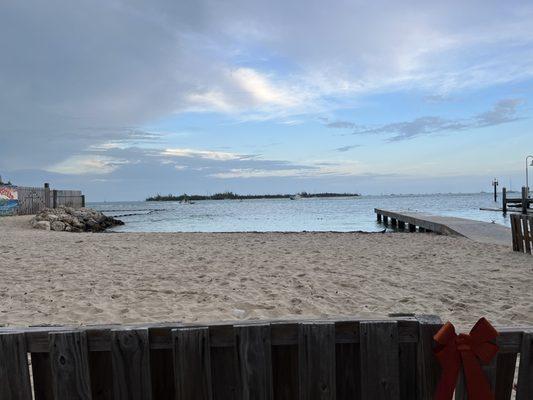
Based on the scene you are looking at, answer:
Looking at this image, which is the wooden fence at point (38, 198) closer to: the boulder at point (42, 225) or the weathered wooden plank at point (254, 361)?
the boulder at point (42, 225)

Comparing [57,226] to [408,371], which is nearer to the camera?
[408,371]

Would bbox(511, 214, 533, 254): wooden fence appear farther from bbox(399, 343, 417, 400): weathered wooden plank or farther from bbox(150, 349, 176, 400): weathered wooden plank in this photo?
bbox(150, 349, 176, 400): weathered wooden plank

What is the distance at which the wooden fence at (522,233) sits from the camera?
38.8 feet

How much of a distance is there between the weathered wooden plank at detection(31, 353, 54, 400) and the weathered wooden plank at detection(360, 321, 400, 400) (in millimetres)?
1517

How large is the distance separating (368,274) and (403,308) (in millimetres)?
2772

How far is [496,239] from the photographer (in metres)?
15.4

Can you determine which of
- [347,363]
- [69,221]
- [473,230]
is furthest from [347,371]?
[69,221]

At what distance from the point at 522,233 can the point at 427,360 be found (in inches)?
453

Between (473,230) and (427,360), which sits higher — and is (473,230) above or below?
below

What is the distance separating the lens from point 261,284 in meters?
8.27

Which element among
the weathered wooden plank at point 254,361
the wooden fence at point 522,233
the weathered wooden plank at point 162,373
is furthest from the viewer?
the wooden fence at point 522,233

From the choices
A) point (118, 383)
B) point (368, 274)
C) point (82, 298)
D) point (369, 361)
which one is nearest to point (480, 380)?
point (369, 361)

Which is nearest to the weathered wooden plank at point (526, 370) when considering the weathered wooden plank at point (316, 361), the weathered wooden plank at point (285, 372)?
the weathered wooden plank at point (316, 361)

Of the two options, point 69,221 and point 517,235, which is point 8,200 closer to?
point 69,221
